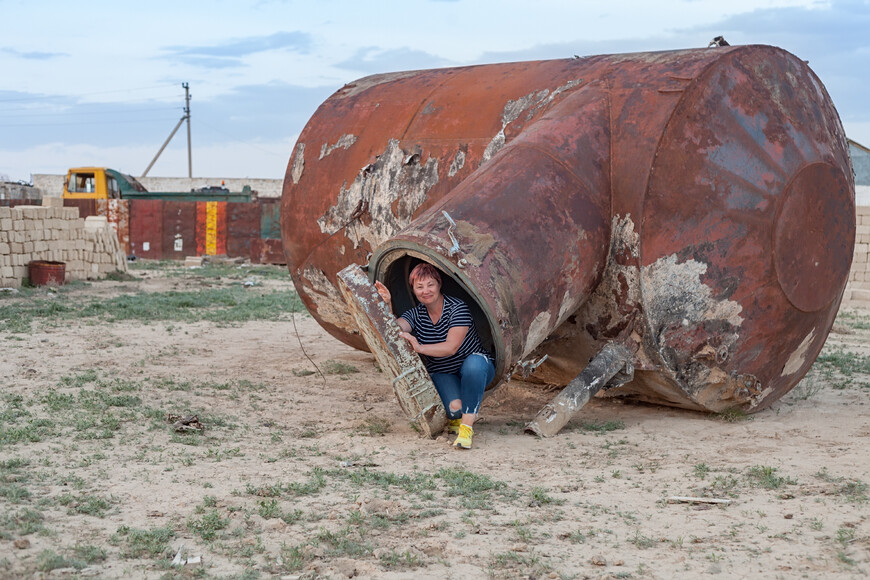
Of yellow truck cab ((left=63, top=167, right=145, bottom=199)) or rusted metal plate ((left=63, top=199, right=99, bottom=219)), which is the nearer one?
rusted metal plate ((left=63, top=199, right=99, bottom=219))

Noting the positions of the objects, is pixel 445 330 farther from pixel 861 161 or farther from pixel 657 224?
pixel 861 161

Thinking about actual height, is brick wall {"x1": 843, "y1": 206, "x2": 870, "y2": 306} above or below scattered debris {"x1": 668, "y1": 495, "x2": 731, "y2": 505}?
above

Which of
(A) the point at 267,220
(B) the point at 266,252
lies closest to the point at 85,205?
(A) the point at 267,220

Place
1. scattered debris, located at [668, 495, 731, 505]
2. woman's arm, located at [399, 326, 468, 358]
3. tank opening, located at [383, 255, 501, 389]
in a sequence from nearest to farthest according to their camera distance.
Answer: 1. scattered debris, located at [668, 495, 731, 505]
2. woman's arm, located at [399, 326, 468, 358]
3. tank opening, located at [383, 255, 501, 389]

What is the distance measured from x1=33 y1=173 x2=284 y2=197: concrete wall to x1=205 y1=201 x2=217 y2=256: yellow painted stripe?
2012 centimetres

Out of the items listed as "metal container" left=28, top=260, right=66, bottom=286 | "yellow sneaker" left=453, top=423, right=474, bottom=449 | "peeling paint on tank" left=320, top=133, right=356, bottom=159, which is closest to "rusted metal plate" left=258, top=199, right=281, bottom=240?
"metal container" left=28, top=260, right=66, bottom=286

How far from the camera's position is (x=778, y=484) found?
4152mm

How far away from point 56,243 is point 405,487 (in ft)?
38.0

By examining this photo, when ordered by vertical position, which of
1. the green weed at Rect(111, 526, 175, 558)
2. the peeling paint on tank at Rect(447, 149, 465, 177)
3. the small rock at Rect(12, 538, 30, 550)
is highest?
the peeling paint on tank at Rect(447, 149, 465, 177)

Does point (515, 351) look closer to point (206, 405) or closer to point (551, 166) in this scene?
point (551, 166)

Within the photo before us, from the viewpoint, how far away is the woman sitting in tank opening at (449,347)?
484cm

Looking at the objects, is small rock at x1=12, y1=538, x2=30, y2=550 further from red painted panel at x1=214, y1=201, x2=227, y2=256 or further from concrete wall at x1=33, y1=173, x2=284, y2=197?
concrete wall at x1=33, y1=173, x2=284, y2=197

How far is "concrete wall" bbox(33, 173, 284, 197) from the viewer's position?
139 feet

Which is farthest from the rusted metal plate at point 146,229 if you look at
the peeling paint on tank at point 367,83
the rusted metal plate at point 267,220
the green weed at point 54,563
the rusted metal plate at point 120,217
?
the green weed at point 54,563
